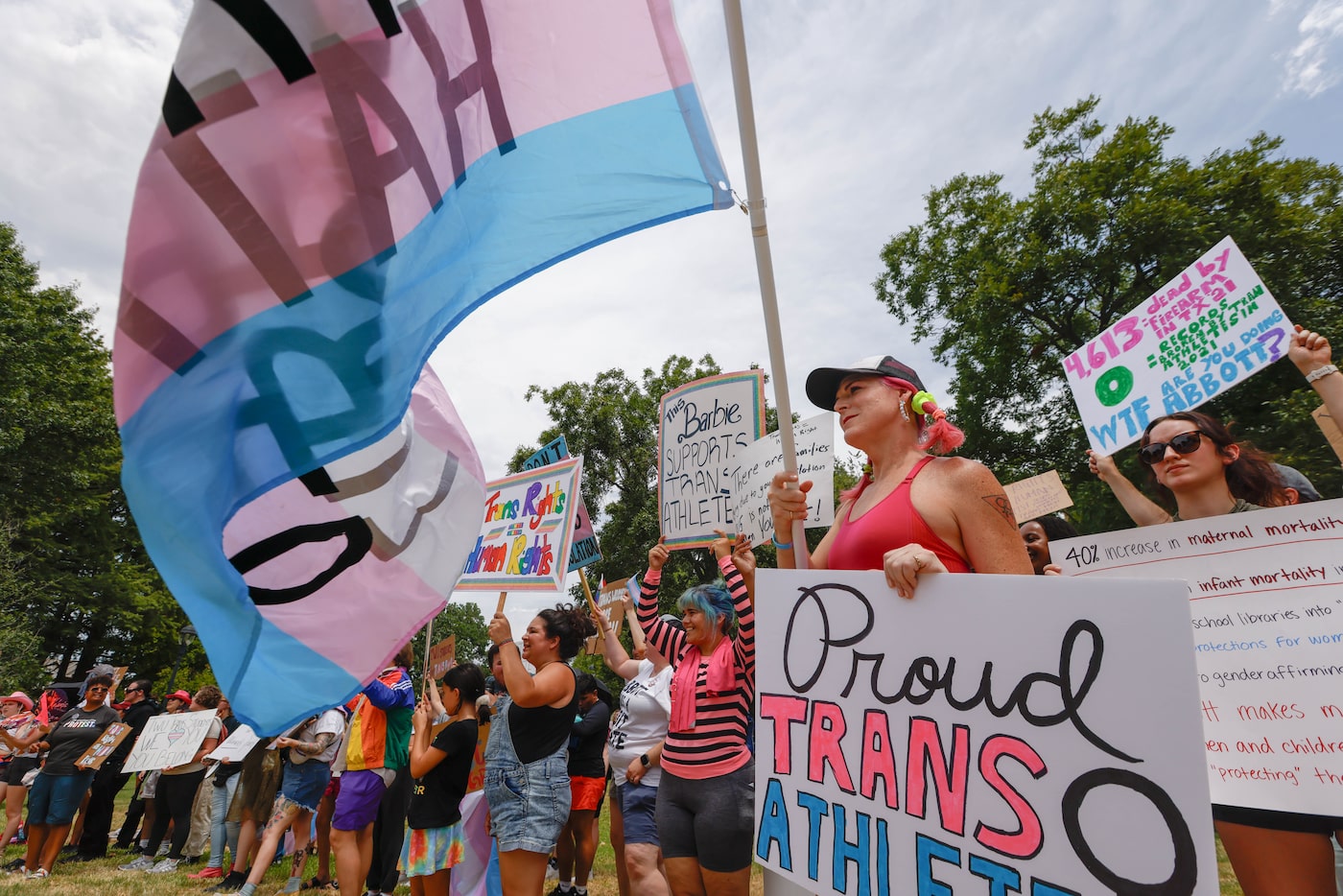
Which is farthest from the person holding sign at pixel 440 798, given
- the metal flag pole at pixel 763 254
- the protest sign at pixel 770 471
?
the metal flag pole at pixel 763 254

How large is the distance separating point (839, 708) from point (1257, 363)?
2.78 meters

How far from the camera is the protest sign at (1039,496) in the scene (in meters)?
4.19

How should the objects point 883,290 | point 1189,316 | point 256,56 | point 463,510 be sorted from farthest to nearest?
point 883,290 → point 1189,316 → point 463,510 → point 256,56

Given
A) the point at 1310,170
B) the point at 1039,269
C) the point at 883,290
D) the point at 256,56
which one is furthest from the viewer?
the point at 883,290

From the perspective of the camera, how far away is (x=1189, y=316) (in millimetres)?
3533

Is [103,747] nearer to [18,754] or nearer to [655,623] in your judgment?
[18,754]

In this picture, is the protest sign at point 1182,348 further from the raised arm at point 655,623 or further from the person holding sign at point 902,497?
the raised arm at point 655,623

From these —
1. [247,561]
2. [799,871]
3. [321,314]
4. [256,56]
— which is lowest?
[799,871]

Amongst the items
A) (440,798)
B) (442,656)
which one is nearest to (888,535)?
(440,798)

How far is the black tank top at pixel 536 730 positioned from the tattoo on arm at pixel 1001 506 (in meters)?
2.83

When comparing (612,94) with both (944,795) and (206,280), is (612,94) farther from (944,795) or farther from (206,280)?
(944,795)

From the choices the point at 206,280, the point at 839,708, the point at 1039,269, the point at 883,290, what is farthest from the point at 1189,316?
the point at 883,290

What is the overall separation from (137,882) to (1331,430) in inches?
357

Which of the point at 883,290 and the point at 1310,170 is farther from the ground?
the point at 883,290
